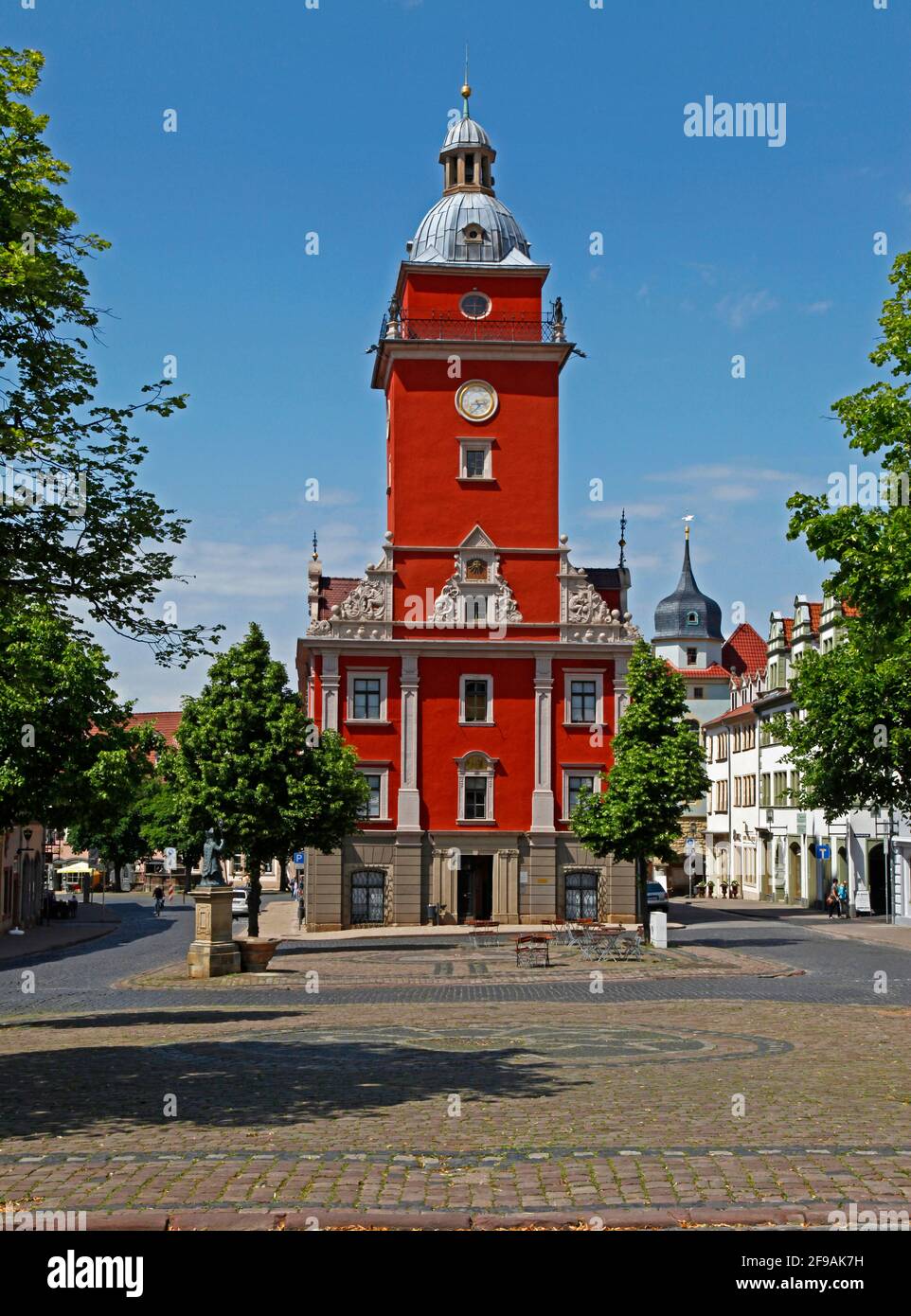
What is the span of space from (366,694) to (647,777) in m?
15.8

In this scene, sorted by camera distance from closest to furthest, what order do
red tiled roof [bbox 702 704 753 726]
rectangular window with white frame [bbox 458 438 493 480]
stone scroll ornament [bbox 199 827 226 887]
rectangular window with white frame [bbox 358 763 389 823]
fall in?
stone scroll ornament [bbox 199 827 226 887], rectangular window with white frame [bbox 358 763 389 823], rectangular window with white frame [bbox 458 438 493 480], red tiled roof [bbox 702 704 753 726]

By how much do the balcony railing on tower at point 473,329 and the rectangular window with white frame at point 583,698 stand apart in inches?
529

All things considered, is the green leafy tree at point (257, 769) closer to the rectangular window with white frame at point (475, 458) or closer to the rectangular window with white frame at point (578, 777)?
the rectangular window with white frame at point (578, 777)

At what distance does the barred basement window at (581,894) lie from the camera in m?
54.8

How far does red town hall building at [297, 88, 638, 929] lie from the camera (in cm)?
5447

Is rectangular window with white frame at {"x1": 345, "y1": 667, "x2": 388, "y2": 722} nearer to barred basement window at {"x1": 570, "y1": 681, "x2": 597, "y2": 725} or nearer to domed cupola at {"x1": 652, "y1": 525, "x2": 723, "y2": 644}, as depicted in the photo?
barred basement window at {"x1": 570, "y1": 681, "x2": 597, "y2": 725}

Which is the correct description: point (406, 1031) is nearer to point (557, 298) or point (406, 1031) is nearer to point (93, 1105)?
point (93, 1105)

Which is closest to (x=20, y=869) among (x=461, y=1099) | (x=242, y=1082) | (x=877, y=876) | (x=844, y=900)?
(x=844, y=900)

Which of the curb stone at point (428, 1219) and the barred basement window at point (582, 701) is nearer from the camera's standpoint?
the curb stone at point (428, 1219)

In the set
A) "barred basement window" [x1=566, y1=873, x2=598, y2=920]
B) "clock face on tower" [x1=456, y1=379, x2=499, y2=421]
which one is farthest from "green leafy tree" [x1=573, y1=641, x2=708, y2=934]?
"clock face on tower" [x1=456, y1=379, x2=499, y2=421]

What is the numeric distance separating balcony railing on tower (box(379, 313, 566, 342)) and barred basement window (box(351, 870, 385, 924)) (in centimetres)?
2111

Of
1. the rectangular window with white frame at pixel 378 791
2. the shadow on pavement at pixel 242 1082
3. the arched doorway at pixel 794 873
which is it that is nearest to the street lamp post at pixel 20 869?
the rectangular window with white frame at pixel 378 791

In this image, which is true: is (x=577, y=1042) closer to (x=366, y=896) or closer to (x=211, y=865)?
(x=211, y=865)
